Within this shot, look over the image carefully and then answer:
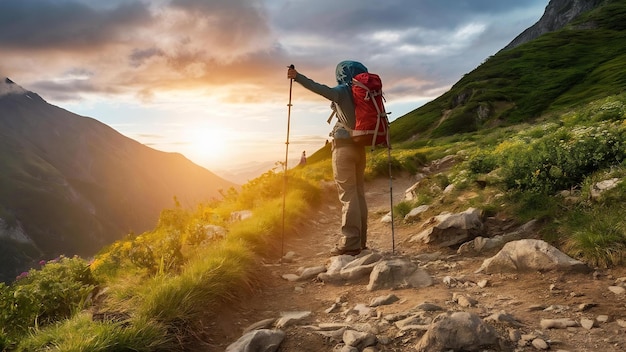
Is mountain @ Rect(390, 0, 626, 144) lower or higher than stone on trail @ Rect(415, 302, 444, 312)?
higher

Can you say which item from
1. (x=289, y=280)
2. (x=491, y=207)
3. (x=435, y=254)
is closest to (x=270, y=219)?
(x=289, y=280)

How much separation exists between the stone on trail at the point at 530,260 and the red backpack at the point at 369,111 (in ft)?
9.61

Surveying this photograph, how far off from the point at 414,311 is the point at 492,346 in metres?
1.12

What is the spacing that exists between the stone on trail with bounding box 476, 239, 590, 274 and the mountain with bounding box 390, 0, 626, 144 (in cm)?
4099

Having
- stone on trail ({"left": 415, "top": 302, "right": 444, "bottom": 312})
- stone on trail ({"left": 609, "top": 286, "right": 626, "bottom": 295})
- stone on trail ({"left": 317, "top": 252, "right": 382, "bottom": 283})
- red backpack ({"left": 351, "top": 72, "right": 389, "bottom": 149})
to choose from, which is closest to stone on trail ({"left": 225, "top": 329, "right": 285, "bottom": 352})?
stone on trail ({"left": 415, "top": 302, "right": 444, "bottom": 312})

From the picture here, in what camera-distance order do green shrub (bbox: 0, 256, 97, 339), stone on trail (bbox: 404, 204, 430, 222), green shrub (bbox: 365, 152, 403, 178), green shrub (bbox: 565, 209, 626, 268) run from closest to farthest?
1. green shrub (bbox: 0, 256, 97, 339)
2. green shrub (bbox: 565, 209, 626, 268)
3. stone on trail (bbox: 404, 204, 430, 222)
4. green shrub (bbox: 365, 152, 403, 178)

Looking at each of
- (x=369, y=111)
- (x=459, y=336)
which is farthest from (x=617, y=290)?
(x=369, y=111)

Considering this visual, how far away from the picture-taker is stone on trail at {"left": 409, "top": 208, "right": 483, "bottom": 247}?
851 cm

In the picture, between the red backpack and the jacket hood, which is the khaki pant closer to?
the red backpack

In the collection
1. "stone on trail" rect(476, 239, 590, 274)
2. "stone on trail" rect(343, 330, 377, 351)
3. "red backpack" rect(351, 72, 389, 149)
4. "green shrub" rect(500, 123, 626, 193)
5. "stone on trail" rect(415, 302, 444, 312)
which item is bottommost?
"stone on trail" rect(343, 330, 377, 351)

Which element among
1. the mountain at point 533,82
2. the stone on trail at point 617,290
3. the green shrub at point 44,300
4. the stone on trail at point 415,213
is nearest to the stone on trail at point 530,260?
the stone on trail at point 617,290

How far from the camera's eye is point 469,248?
8.08 m

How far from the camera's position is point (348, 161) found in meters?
8.58

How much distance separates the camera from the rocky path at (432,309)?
436cm
